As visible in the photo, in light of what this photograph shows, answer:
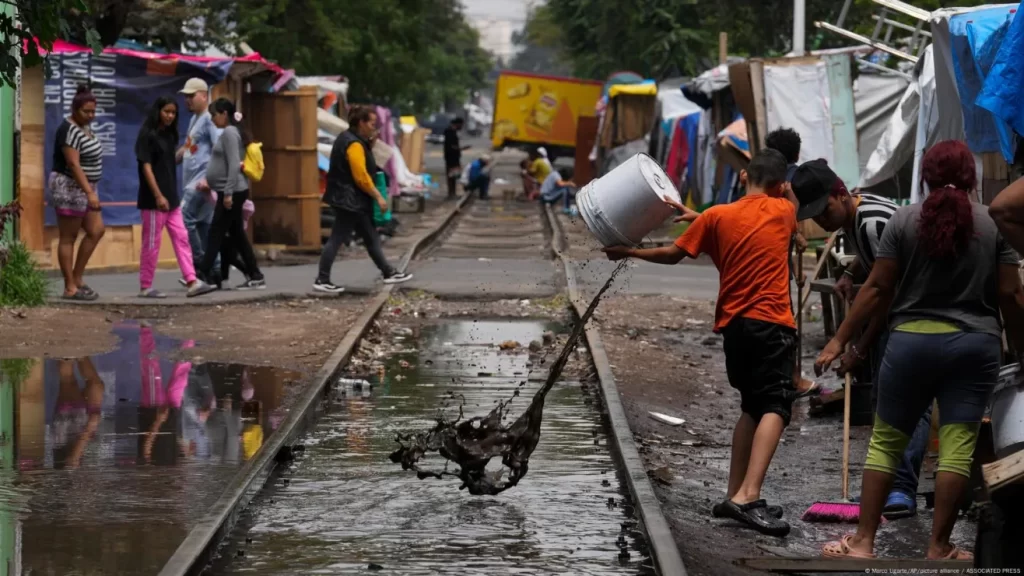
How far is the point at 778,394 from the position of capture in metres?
7.13

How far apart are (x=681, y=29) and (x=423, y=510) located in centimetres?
3596

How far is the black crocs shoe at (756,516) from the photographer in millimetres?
6945

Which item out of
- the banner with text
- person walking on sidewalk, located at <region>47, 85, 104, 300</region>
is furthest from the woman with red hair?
the banner with text

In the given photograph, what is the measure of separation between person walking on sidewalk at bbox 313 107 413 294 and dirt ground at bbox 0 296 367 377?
75cm

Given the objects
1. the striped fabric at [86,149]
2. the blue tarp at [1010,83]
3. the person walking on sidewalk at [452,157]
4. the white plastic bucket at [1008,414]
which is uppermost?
the blue tarp at [1010,83]

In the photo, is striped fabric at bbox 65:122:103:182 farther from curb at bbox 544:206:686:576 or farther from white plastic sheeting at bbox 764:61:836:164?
white plastic sheeting at bbox 764:61:836:164

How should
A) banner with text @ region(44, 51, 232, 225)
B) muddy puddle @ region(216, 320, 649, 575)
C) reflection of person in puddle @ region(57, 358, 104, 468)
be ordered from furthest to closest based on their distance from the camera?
banner with text @ region(44, 51, 232, 225) → reflection of person in puddle @ region(57, 358, 104, 468) → muddy puddle @ region(216, 320, 649, 575)

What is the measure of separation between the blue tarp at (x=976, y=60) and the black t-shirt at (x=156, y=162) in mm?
7667

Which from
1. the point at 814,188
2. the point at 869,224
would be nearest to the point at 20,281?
the point at 814,188

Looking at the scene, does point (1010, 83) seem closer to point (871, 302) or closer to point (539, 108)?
point (871, 302)

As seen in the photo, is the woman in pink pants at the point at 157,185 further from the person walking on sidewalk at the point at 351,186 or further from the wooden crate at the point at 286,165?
the wooden crate at the point at 286,165

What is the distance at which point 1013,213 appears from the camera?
5.14 meters

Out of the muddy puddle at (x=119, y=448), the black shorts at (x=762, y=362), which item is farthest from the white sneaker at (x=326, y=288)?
the black shorts at (x=762, y=362)

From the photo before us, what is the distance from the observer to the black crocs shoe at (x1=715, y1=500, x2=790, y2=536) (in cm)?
695
